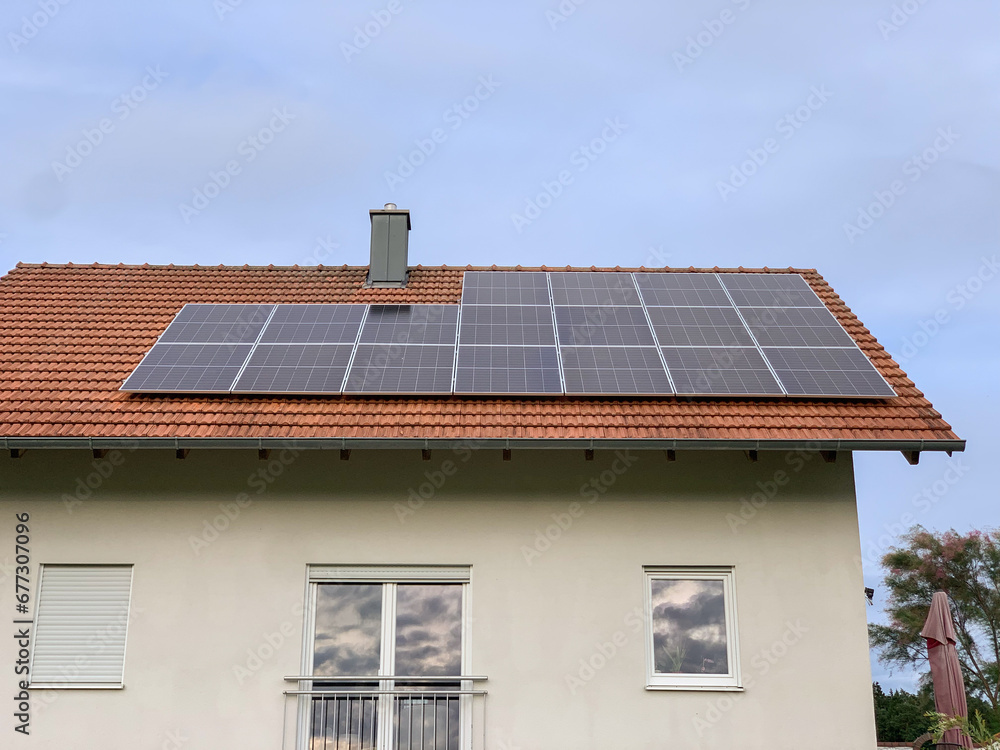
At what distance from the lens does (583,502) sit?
10.7 meters

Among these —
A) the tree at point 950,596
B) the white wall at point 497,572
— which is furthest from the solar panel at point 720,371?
the tree at point 950,596

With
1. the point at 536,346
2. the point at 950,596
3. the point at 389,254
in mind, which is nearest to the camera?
the point at 536,346

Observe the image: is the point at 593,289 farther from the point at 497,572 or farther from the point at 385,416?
the point at 497,572

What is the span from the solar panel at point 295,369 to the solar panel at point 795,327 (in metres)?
5.55

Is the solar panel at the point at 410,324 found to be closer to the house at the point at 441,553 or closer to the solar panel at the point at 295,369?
the solar panel at the point at 295,369

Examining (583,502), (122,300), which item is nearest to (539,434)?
(583,502)

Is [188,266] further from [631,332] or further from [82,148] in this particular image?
[631,332]

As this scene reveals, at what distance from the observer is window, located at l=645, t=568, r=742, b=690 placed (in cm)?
1016

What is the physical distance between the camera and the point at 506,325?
12.8 metres

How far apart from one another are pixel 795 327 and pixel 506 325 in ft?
13.1

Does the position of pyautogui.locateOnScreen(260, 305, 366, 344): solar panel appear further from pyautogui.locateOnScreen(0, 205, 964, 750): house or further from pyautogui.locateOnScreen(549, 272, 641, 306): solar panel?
pyautogui.locateOnScreen(549, 272, 641, 306): solar panel

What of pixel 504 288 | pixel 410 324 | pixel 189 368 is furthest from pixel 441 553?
pixel 504 288

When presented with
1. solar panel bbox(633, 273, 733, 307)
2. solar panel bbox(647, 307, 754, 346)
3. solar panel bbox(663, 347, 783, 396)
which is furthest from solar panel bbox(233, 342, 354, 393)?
solar panel bbox(633, 273, 733, 307)

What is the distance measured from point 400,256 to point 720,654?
791 centimetres
